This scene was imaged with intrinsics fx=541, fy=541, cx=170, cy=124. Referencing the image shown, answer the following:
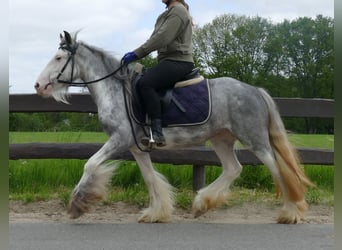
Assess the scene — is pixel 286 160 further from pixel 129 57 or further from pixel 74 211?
pixel 74 211

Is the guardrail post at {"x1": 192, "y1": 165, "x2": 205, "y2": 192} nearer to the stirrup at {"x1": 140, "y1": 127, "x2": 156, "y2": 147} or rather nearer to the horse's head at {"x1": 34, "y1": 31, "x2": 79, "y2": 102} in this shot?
the stirrup at {"x1": 140, "y1": 127, "x2": 156, "y2": 147}

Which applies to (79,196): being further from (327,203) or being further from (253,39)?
(253,39)

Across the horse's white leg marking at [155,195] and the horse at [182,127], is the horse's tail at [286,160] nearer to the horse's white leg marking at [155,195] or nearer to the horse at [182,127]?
the horse at [182,127]

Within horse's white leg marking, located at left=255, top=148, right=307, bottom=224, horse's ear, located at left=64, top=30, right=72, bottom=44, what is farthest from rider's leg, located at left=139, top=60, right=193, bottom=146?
horse's white leg marking, located at left=255, top=148, right=307, bottom=224

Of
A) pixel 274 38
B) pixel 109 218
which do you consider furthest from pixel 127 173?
pixel 274 38

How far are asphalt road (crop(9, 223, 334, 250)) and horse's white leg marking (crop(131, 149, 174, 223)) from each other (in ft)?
0.93

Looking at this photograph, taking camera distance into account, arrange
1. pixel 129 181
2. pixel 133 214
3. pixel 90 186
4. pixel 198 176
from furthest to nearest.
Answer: pixel 129 181
pixel 198 176
pixel 133 214
pixel 90 186

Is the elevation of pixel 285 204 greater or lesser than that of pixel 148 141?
lesser

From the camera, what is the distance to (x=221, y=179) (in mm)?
6570

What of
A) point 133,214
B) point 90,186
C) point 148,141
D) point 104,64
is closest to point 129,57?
point 104,64

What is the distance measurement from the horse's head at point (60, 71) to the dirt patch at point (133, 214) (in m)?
1.46

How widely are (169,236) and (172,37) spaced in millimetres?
2210

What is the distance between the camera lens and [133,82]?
6.28 m

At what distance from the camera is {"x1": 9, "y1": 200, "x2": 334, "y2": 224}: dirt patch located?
254 inches
